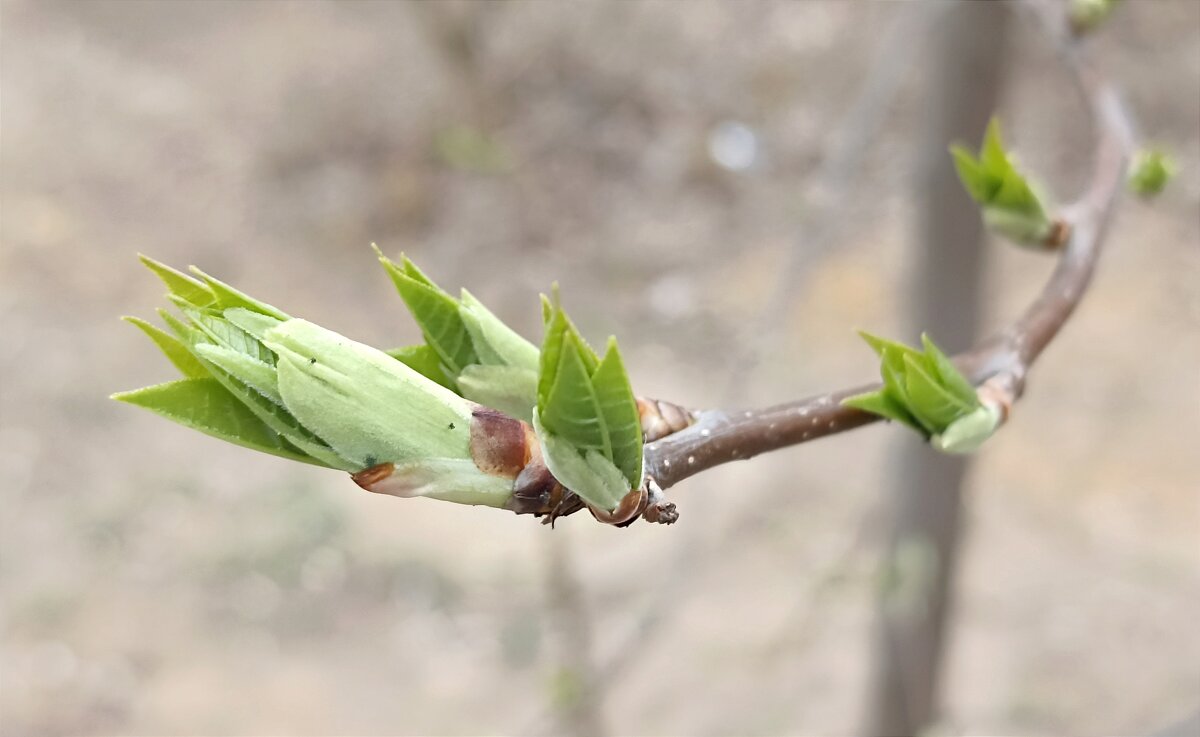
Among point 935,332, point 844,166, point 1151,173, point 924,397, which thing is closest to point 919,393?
point 924,397

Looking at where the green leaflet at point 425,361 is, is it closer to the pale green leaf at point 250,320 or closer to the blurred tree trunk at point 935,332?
the pale green leaf at point 250,320

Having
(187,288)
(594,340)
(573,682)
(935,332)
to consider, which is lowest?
(573,682)

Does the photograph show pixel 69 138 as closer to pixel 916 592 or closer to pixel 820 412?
pixel 916 592

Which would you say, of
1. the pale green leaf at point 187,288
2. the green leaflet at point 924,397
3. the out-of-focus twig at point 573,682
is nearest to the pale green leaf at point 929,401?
the green leaflet at point 924,397

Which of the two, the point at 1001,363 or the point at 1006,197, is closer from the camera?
the point at 1001,363

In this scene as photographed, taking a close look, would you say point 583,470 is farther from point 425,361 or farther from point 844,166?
point 844,166

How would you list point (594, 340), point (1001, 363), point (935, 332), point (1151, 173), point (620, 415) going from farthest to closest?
point (594, 340) → point (935, 332) → point (1151, 173) → point (1001, 363) → point (620, 415)

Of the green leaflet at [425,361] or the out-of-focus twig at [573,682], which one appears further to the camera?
the out-of-focus twig at [573,682]
